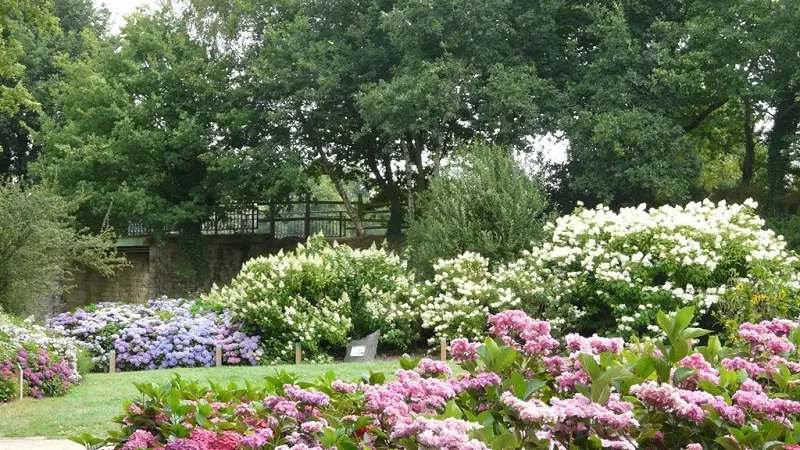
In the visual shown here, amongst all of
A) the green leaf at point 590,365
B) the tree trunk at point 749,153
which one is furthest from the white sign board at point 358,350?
the tree trunk at point 749,153

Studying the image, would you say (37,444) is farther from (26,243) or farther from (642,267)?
(26,243)

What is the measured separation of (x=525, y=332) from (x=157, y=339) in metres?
12.5

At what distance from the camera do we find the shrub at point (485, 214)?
17047 mm

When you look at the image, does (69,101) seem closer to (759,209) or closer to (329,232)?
(329,232)

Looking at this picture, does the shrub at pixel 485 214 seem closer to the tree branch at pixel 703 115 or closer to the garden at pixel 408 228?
the garden at pixel 408 228

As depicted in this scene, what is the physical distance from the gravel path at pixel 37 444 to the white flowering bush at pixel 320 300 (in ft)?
25.1

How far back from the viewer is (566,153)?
25875 millimetres

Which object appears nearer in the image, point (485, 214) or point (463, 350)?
point (463, 350)

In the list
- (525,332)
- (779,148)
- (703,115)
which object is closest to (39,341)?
(525,332)

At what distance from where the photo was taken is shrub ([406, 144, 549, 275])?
55.9ft

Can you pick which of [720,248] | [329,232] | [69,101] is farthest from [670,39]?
[69,101]

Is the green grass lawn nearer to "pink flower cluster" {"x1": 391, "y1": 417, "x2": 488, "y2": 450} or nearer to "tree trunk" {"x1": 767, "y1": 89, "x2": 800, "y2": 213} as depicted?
"pink flower cluster" {"x1": 391, "y1": 417, "x2": 488, "y2": 450}

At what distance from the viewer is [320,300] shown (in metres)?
16.1

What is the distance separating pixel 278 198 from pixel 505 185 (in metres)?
13.6
